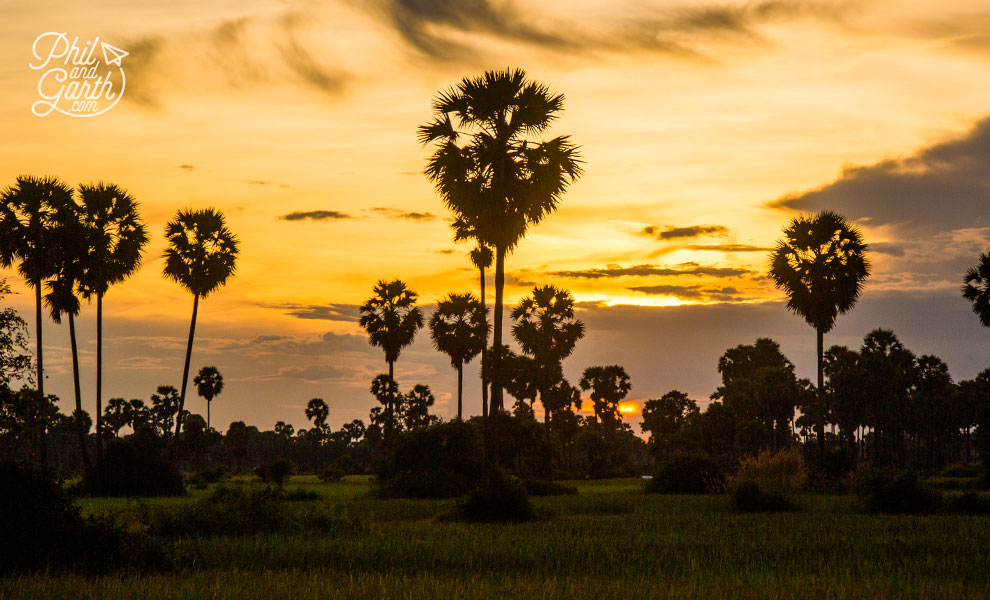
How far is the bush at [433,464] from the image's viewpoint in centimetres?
4256

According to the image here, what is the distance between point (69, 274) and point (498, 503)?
35.6 meters

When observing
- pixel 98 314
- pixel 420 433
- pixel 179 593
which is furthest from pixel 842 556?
pixel 98 314

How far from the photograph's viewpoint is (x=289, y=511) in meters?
25.0

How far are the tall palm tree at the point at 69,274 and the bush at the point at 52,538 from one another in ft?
117

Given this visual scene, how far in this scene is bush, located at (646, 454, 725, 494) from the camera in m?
42.2

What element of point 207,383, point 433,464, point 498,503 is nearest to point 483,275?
point 433,464

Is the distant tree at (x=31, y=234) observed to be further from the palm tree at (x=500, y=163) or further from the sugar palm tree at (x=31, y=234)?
the palm tree at (x=500, y=163)

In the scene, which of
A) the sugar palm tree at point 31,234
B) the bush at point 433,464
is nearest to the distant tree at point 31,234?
the sugar palm tree at point 31,234

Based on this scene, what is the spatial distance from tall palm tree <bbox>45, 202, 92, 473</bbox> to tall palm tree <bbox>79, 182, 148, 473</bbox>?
1.46 ft

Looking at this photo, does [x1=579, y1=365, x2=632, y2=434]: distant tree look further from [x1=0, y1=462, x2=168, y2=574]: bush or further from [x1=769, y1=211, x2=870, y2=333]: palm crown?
[x1=0, y1=462, x2=168, y2=574]: bush

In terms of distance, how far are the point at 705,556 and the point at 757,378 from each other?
85057 millimetres

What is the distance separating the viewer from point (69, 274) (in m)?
51.0

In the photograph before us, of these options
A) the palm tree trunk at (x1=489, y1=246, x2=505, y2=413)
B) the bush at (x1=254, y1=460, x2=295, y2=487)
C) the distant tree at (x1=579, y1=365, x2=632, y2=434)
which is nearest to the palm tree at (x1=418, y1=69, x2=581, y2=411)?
the palm tree trunk at (x1=489, y1=246, x2=505, y2=413)

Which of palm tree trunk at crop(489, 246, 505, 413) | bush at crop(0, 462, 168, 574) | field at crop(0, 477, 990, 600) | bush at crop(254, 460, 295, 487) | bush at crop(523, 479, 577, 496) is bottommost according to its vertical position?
→ bush at crop(254, 460, 295, 487)
